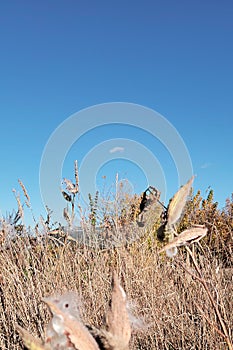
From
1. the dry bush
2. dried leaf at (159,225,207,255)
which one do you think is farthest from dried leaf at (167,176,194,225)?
the dry bush

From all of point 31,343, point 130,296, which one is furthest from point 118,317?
point 130,296

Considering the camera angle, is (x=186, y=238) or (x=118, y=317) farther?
(x=186, y=238)

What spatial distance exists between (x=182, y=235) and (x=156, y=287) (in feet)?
7.71

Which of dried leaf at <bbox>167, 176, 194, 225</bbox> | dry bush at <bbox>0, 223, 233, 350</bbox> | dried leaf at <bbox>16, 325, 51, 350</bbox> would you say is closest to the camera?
dried leaf at <bbox>16, 325, 51, 350</bbox>

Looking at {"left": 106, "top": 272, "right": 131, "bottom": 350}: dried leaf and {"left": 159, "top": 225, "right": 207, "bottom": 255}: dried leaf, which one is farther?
{"left": 159, "top": 225, "right": 207, "bottom": 255}: dried leaf

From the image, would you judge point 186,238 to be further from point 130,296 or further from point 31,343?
point 130,296

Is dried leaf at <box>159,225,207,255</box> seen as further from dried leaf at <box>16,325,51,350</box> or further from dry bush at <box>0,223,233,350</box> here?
dry bush at <box>0,223,233,350</box>

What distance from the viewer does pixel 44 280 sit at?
2.40 m

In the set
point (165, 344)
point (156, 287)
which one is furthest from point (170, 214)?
point (156, 287)

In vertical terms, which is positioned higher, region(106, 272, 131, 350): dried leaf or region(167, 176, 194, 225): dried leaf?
region(167, 176, 194, 225): dried leaf

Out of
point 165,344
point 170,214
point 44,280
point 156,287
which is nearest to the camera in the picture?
point 170,214

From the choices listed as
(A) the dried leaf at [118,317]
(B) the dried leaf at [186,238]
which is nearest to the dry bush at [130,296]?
(B) the dried leaf at [186,238]

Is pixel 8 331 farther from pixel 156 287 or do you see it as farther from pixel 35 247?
pixel 156 287

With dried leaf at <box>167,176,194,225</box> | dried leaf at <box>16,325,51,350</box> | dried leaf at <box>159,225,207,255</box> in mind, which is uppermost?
dried leaf at <box>167,176,194,225</box>
